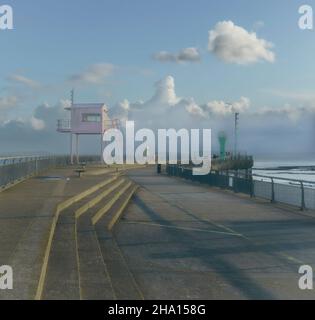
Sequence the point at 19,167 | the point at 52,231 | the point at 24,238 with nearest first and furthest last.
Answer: the point at 24,238 < the point at 52,231 < the point at 19,167

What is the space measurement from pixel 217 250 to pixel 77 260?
Answer: 3523 mm

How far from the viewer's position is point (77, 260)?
319 inches

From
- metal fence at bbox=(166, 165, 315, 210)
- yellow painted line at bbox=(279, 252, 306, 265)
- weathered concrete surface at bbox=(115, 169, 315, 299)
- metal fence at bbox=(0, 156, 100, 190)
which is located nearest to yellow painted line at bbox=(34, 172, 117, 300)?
weathered concrete surface at bbox=(115, 169, 315, 299)

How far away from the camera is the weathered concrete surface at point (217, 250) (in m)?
7.52

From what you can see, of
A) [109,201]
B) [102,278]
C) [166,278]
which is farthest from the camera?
[109,201]

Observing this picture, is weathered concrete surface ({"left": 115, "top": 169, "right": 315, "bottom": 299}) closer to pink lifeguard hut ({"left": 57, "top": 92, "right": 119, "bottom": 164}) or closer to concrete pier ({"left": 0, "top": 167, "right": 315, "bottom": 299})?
concrete pier ({"left": 0, "top": 167, "right": 315, "bottom": 299})

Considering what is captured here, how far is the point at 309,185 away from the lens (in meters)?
17.5

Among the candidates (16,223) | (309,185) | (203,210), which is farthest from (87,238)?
(309,185)

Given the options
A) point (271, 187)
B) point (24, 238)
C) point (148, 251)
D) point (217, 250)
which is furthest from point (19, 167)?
point (217, 250)

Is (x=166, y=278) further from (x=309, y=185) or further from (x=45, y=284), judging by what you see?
(x=309, y=185)

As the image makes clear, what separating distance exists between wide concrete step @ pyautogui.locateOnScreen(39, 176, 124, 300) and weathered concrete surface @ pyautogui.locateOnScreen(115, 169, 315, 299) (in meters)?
1.08

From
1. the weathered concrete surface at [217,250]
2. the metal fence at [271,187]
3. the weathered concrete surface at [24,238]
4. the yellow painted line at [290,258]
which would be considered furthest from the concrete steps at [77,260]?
the metal fence at [271,187]

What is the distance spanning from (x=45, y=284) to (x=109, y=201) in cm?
1049

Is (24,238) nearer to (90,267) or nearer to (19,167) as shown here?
(90,267)
